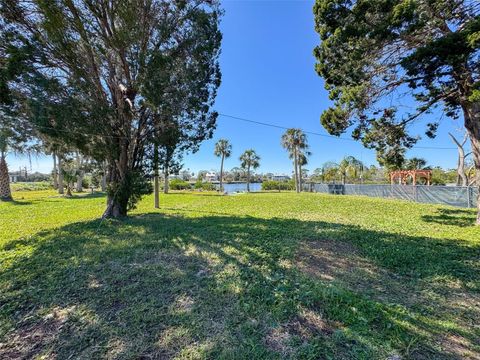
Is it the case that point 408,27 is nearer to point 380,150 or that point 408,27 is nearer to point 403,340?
point 380,150

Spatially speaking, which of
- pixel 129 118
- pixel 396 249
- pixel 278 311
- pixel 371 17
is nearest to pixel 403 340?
pixel 278 311

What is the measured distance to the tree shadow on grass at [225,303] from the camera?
195 centimetres

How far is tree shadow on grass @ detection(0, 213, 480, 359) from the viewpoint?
195 centimetres

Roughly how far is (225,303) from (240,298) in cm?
20

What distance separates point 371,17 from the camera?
5.77m

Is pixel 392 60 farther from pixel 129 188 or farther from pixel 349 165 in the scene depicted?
pixel 349 165

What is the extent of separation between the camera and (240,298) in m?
2.69

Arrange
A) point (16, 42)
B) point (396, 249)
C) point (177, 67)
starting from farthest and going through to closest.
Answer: point (177, 67) → point (16, 42) → point (396, 249)

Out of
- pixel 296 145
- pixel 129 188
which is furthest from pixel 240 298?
pixel 296 145

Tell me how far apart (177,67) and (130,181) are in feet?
12.7

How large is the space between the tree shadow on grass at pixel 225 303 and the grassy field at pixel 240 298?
14 millimetres

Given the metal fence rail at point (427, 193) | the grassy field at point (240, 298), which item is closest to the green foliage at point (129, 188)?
the grassy field at point (240, 298)

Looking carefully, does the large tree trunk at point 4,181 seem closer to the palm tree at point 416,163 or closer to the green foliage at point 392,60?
the green foliage at point 392,60

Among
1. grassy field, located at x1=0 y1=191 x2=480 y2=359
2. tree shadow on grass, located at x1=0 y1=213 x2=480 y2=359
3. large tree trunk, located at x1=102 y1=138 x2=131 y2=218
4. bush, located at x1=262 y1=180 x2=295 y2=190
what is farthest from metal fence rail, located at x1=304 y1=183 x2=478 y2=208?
bush, located at x1=262 y1=180 x2=295 y2=190
